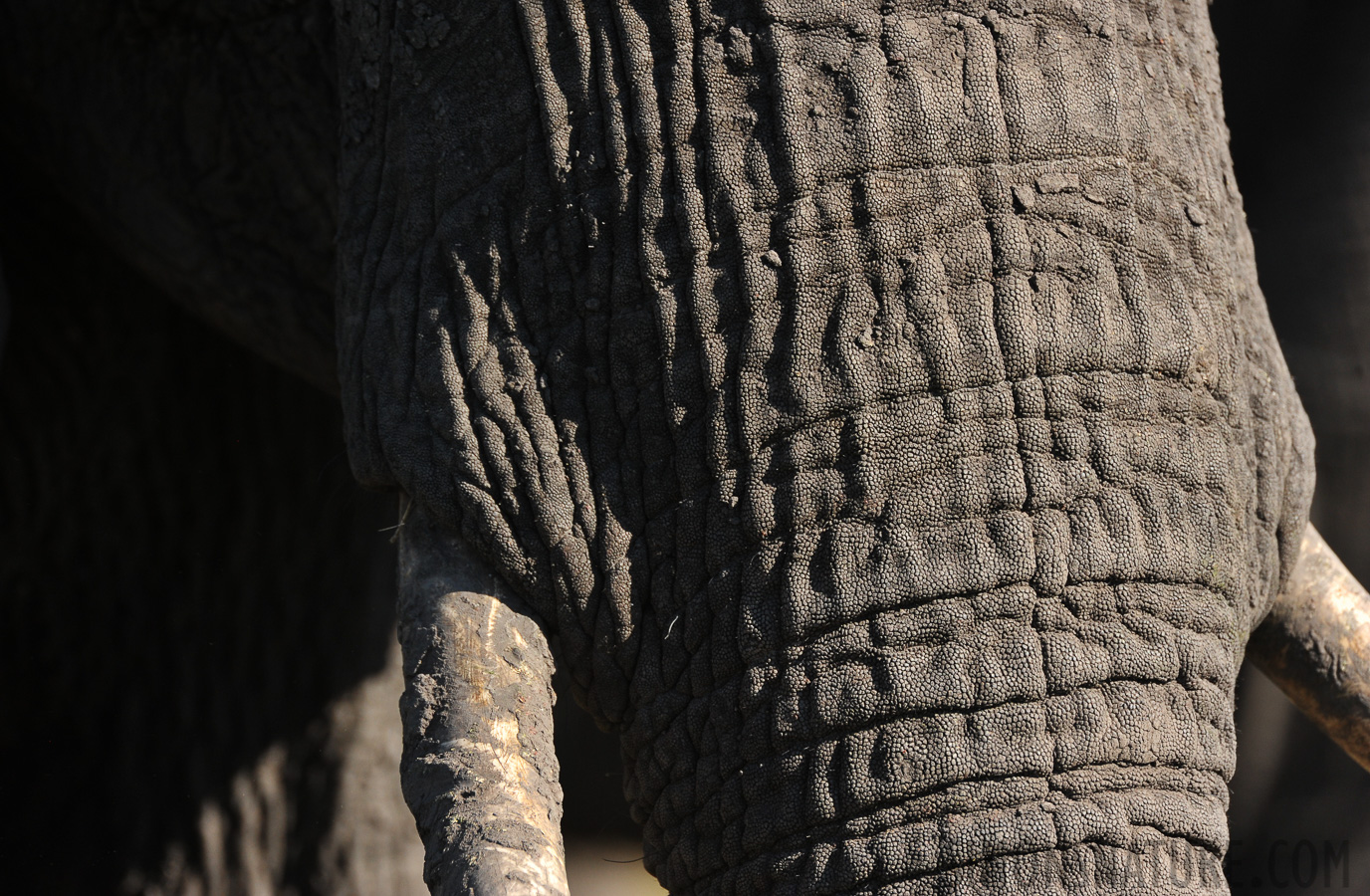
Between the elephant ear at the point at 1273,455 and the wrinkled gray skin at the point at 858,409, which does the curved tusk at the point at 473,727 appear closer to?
the wrinkled gray skin at the point at 858,409

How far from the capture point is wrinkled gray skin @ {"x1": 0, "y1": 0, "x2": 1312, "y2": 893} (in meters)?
1.00

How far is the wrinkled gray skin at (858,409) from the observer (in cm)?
100

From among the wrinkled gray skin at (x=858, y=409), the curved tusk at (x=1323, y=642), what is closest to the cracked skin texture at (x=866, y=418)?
the wrinkled gray skin at (x=858, y=409)

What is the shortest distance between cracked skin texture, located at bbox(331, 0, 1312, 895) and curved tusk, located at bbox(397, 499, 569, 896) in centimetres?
4

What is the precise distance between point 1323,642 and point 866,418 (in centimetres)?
67

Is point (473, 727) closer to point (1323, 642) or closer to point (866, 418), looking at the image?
point (866, 418)

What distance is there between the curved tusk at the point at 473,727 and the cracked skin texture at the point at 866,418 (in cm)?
4

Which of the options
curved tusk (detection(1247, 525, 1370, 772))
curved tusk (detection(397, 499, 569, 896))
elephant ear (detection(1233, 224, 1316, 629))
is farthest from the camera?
curved tusk (detection(1247, 525, 1370, 772))

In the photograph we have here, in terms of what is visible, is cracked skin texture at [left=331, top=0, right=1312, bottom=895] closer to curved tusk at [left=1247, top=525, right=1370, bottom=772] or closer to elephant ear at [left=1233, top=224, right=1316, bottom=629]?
elephant ear at [left=1233, top=224, right=1316, bottom=629]

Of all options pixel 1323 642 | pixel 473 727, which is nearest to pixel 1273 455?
pixel 1323 642

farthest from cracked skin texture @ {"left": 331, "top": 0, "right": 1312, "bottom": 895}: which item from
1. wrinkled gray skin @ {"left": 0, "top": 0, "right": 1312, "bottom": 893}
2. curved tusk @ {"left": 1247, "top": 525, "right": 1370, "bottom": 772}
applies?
curved tusk @ {"left": 1247, "top": 525, "right": 1370, "bottom": 772}

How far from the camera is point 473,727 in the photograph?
1059 millimetres

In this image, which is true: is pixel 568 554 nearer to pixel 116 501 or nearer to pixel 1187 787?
pixel 1187 787

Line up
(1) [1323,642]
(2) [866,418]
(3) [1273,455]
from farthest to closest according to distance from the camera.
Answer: (1) [1323,642] < (3) [1273,455] < (2) [866,418]
